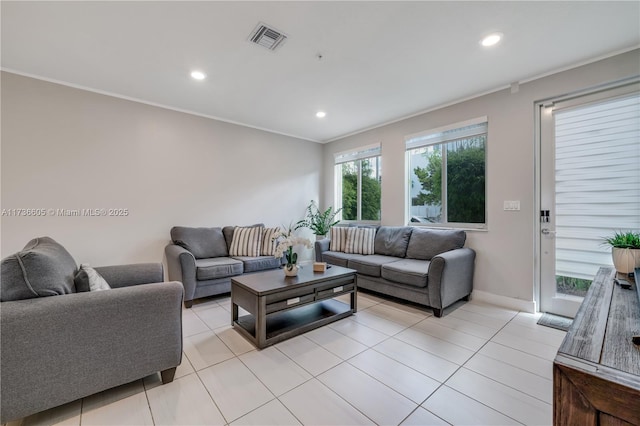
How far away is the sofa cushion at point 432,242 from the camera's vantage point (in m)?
3.38

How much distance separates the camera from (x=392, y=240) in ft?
13.0

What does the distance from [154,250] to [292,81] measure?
9.51 feet

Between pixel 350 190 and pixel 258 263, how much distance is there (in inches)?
97.3

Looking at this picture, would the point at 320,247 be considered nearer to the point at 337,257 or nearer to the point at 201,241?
the point at 337,257

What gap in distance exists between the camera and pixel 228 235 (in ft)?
13.4

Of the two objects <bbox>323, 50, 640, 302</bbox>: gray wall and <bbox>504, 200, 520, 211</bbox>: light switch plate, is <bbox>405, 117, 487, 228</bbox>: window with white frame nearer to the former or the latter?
<bbox>323, 50, 640, 302</bbox>: gray wall

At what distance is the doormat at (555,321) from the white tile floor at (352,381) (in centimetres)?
11

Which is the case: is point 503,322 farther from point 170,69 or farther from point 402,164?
point 170,69

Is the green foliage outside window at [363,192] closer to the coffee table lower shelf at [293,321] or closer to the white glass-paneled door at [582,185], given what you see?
the coffee table lower shelf at [293,321]

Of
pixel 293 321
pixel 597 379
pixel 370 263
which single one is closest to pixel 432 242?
pixel 370 263

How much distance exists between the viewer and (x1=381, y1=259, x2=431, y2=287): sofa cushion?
290cm

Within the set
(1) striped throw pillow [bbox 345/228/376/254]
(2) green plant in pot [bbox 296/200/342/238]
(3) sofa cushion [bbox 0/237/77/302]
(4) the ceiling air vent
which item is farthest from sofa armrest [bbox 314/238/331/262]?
(3) sofa cushion [bbox 0/237/77/302]

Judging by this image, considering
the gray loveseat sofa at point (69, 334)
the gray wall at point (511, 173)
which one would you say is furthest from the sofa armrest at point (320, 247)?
the gray loveseat sofa at point (69, 334)

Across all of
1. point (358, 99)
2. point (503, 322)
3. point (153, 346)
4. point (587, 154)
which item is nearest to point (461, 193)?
point (587, 154)
